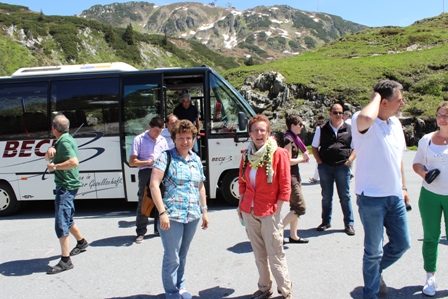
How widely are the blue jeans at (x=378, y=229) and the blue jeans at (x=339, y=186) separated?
2121 millimetres

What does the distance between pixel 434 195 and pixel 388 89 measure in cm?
125

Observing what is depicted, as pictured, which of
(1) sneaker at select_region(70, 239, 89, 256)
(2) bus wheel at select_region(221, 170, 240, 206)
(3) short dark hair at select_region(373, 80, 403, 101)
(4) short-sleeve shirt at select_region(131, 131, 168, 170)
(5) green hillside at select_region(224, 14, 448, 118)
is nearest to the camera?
(3) short dark hair at select_region(373, 80, 403, 101)

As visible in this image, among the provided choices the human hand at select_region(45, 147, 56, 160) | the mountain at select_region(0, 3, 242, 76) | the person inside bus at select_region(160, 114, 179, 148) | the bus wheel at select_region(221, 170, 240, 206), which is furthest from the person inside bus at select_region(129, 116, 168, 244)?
the mountain at select_region(0, 3, 242, 76)

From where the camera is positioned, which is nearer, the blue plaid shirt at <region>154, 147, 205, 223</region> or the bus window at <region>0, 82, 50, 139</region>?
the blue plaid shirt at <region>154, 147, 205, 223</region>

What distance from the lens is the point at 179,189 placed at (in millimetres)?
3775

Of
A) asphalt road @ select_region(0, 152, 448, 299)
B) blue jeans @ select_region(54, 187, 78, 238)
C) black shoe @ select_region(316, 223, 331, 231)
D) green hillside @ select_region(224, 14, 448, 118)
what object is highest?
green hillside @ select_region(224, 14, 448, 118)

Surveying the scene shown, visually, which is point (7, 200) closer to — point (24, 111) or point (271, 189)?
point (24, 111)

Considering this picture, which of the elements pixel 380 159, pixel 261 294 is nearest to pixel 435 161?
pixel 380 159

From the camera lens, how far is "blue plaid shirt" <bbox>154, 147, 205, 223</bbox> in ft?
12.2

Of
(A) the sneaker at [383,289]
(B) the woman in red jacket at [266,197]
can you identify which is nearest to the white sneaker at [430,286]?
(A) the sneaker at [383,289]

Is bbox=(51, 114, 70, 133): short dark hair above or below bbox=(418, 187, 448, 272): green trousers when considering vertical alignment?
above

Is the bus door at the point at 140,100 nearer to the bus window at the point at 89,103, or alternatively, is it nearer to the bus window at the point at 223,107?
the bus window at the point at 89,103

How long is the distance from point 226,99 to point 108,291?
14.5ft

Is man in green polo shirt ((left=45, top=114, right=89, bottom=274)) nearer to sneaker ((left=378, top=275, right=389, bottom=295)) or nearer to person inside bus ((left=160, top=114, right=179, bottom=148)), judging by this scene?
person inside bus ((left=160, top=114, right=179, bottom=148))
